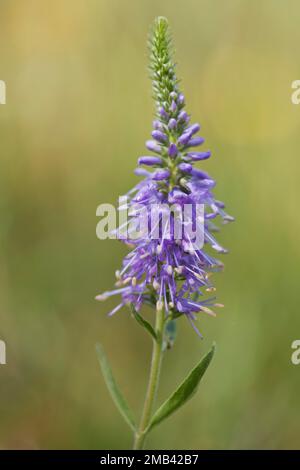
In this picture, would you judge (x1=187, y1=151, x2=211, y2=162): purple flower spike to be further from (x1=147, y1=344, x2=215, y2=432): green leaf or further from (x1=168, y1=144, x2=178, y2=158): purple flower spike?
(x1=147, y1=344, x2=215, y2=432): green leaf

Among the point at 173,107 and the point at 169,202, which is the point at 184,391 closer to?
the point at 169,202

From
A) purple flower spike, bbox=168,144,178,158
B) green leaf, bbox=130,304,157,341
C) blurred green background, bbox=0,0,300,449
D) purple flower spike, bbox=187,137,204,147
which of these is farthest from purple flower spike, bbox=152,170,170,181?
blurred green background, bbox=0,0,300,449

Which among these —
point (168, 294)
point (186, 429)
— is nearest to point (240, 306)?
point (186, 429)

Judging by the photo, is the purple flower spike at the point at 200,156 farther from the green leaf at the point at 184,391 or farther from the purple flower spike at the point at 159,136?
the green leaf at the point at 184,391

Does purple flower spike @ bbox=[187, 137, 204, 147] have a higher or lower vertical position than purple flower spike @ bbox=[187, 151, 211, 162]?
higher

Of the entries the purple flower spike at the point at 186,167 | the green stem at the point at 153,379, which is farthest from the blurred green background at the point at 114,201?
the purple flower spike at the point at 186,167

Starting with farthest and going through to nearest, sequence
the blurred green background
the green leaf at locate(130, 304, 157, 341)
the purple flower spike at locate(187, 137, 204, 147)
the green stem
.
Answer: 1. the blurred green background
2. the green stem
3. the purple flower spike at locate(187, 137, 204, 147)
4. the green leaf at locate(130, 304, 157, 341)

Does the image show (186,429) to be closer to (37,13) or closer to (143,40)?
(143,40)
